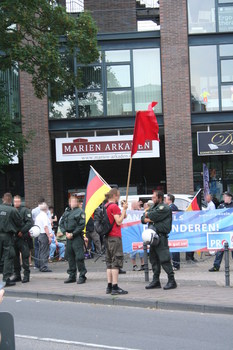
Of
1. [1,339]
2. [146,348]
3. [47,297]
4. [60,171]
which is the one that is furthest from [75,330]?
[60,171]

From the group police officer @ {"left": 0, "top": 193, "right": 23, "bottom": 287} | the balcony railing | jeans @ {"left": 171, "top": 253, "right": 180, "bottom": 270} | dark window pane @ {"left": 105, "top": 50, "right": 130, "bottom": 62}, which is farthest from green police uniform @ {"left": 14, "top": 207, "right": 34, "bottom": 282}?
the balcony railing

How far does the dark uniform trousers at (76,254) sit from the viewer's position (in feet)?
37.7

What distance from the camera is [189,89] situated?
21234mm

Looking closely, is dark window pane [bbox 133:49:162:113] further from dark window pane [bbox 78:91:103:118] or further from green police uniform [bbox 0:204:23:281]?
green police uniform [bbox 0:204:23:281]

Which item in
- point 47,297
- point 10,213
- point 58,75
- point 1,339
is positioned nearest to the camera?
point 1,339

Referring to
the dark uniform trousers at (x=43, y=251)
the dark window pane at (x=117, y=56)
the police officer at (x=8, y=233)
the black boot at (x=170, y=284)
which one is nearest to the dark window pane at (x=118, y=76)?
the dark window pane at (x=117, y=56)

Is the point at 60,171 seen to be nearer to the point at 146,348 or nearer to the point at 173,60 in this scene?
the point at 173,60

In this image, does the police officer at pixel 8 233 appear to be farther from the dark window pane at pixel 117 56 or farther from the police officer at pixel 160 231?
the dark window pane at pixel 117 56

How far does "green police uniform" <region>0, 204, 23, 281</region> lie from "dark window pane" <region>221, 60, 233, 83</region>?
39.9 ft

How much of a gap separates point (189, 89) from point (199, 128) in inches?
68.5

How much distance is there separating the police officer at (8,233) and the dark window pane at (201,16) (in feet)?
41.5

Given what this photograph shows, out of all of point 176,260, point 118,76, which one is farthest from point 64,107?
point 176,260

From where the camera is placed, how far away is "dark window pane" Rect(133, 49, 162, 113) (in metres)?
21.5

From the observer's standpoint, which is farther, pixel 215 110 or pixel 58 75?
pixel 215 110
